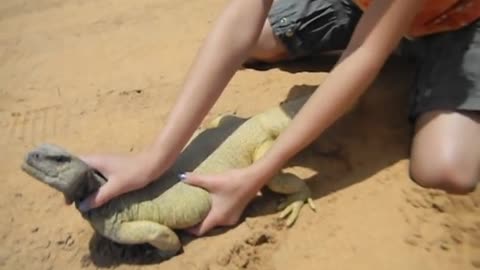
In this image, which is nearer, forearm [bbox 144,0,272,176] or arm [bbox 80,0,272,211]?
arm [bbox 80,0,272,211]

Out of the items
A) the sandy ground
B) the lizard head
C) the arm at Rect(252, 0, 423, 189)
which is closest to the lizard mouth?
the lizard head

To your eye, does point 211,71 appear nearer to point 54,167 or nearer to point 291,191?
point 291,191

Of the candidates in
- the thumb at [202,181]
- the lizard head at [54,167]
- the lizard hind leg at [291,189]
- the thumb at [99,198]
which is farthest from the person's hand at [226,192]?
the lizard head at [54,167]

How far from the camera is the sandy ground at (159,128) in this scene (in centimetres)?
184

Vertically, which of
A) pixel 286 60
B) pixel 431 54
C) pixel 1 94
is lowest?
pixel 1 94

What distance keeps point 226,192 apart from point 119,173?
32 centimetres

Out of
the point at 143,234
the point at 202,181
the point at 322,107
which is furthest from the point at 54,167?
the point at 322,107

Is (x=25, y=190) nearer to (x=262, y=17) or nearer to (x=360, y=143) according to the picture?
(x=262, y=17)

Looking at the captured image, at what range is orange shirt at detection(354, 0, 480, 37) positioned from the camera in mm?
2109

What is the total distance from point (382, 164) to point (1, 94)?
1.76m

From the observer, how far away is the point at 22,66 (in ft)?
10.2

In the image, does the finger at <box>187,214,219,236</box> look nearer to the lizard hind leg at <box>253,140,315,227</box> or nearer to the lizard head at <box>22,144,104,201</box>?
the lizard hind leg at <box>253,140,315,227</box>

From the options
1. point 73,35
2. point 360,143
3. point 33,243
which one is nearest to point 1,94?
point 73,35

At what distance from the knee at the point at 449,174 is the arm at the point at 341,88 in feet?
1.08
